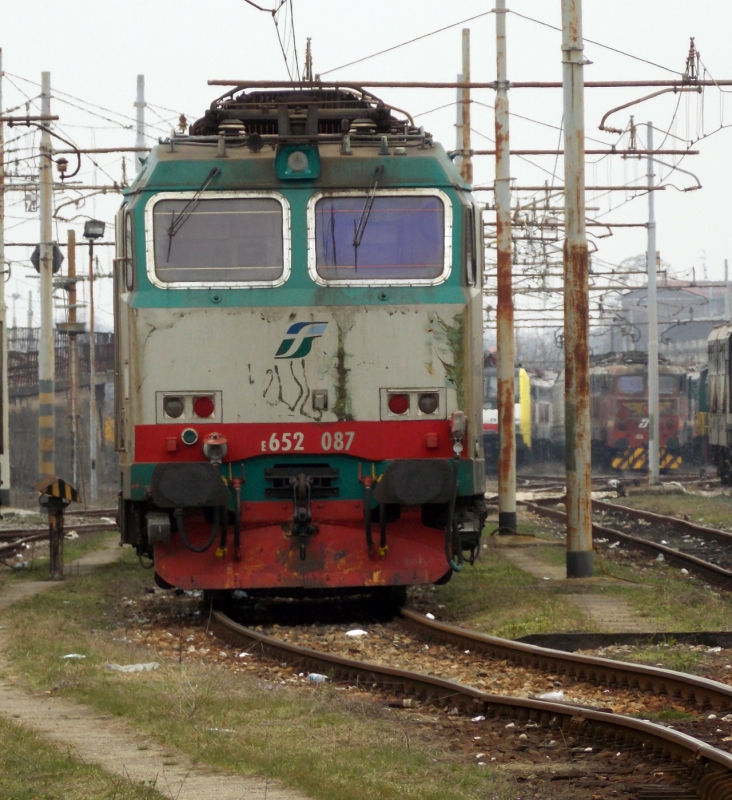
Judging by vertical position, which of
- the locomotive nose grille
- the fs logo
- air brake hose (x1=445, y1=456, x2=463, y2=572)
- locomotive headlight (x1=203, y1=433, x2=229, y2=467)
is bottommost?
air brake hose (x1=445, y1=456, x2=463, y2=572)

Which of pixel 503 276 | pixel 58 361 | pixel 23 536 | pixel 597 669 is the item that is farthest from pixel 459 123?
pixel 58 361

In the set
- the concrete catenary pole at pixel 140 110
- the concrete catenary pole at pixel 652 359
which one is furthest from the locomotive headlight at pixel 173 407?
the concrete catenary pole at pixel 652 359

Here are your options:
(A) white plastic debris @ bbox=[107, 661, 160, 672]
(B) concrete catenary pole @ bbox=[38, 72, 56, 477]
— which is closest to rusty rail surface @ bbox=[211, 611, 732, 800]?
(A) white plastic debris @ bbox=[107, 661, 160, 672]

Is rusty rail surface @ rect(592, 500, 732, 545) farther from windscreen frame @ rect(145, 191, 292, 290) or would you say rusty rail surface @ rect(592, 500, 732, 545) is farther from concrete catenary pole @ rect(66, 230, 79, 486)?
concrete catenary pole @ rect(66, 230, 79, 486)

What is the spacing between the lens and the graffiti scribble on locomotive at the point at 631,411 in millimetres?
43219

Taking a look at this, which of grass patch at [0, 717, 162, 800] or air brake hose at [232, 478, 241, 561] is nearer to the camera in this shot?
grass patch at [0, 717, 162, 800]

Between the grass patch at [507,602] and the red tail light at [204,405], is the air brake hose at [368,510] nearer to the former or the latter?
the grass patch at [507,602]

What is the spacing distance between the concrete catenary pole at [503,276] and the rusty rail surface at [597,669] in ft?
29.2

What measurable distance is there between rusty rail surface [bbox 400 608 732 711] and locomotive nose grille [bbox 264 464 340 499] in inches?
51.8

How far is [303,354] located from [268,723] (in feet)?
13.6

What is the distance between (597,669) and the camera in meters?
8.22

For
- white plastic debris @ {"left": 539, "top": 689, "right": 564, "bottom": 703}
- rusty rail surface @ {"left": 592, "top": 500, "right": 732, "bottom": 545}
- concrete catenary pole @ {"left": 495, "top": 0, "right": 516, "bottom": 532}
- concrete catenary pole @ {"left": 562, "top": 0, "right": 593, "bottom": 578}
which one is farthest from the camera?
rusty rail surface @ {"left": 592, "top": 500, "right": 732, "bottom": 545}

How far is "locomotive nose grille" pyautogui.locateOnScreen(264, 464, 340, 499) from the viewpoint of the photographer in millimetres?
10789

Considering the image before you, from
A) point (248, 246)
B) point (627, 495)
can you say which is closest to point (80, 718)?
point (248, 246)
